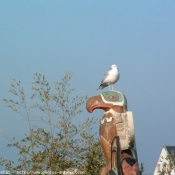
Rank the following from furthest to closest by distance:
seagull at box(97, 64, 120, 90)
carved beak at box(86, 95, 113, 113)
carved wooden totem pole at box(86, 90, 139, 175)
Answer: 1. seagull at box(97, 64, 120, 90)
2. carved beak at box(86, 95, 113, 113)
3. carved wooden totem pole at box(86, 90, 139, 175)

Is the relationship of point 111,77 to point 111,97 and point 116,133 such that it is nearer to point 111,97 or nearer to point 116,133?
point 111,97

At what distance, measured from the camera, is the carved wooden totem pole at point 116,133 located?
399 inches

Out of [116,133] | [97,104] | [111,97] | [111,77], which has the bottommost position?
[116,133]

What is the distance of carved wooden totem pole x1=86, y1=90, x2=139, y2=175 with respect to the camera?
33.2 ft

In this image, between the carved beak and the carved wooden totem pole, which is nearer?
the carved wooden totem pole

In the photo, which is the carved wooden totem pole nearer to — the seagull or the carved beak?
the carved beak

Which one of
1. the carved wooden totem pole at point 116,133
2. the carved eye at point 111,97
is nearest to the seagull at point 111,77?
the carved wooden totem pole at point 116,133

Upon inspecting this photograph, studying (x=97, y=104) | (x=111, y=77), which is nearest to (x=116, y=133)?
(x=97, y=104)

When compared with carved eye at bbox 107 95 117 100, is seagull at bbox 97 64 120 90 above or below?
above

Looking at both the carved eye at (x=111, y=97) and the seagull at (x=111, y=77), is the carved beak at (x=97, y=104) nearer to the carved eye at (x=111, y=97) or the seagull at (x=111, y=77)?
the carved eye at (x=111, y=97)

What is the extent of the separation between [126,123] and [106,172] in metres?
0.97

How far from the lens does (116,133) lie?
10.3m

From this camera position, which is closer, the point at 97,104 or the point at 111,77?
the point at 97,104

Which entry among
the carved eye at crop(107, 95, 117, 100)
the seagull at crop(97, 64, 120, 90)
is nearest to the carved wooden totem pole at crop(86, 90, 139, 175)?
the carved eye at crop(107, 95, 117, 100)
